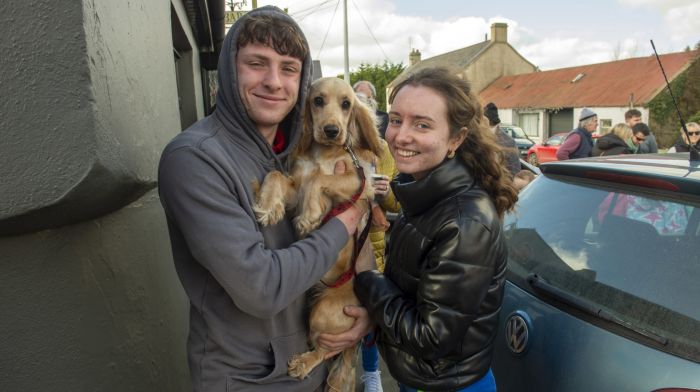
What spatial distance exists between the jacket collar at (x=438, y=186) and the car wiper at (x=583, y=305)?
616 millimetres

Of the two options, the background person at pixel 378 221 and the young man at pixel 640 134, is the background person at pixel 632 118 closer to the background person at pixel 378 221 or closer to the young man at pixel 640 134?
the young man at pixel 640 134

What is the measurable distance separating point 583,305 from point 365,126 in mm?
1439

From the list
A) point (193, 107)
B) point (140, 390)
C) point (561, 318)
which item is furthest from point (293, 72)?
point (193, 107)

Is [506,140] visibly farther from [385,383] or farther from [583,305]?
[583,305]

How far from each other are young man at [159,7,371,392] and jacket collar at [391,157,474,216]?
0.23 m

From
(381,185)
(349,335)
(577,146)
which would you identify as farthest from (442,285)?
(577,146)

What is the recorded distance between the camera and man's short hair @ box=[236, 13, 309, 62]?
1.66m

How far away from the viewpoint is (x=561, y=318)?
1875mm

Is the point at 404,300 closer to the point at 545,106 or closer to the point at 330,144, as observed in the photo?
the point at 330,144

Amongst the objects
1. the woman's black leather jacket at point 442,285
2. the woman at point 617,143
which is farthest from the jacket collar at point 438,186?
the woman at point 617,143

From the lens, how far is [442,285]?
5.26 feet

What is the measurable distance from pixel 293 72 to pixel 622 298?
1493mm

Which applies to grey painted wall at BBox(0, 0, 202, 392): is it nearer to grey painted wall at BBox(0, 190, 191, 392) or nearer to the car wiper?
grey painted wall at BBox(0, 190, 191, 392)

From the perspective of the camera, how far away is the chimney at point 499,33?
4369 centimetres
